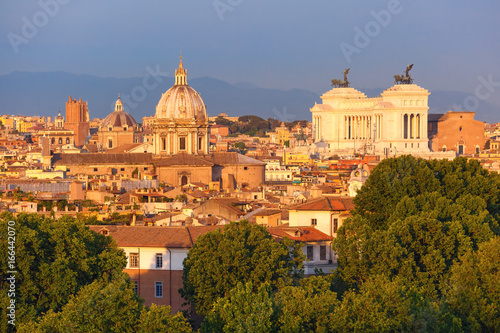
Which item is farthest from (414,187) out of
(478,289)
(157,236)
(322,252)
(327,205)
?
(478,289)

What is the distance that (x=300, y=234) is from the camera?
34406 millimetres

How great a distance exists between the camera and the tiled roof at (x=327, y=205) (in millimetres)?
36625

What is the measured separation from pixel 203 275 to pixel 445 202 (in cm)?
812

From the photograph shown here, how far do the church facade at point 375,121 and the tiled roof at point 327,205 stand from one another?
3022 inches

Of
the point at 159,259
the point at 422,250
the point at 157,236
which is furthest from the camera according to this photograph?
the point at 157,236

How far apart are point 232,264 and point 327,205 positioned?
7.98 metres

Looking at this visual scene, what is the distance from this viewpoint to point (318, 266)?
112 ft

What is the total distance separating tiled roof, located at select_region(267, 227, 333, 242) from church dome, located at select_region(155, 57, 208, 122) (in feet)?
155

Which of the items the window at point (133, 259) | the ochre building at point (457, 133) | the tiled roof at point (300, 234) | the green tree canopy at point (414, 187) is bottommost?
the window at point (133, 259)

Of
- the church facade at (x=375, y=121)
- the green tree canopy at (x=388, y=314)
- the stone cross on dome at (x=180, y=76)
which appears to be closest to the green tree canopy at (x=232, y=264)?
the green tree canopy at (x=388, y=314)

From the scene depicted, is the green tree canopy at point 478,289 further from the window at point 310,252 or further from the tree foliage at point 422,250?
the window at point 310,252

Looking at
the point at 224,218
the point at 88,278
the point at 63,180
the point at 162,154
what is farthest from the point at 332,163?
the point at 88,278

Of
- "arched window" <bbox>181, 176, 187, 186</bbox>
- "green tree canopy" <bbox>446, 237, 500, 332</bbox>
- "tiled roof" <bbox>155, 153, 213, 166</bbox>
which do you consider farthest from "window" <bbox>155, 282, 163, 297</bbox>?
"tiled roof" <bbox>155, 153, 213, 166</bbox>

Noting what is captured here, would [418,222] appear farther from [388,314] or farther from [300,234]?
[388,314]
